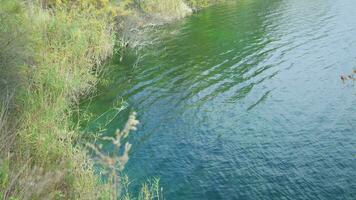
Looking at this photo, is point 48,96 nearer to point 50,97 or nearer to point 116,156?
A: point 50,97

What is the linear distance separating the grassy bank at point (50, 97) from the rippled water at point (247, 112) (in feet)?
5.44

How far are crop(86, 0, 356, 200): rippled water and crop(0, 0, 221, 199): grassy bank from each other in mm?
1658

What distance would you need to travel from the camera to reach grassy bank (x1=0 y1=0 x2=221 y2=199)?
21.4ft

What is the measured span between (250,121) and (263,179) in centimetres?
348

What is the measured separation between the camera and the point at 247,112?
1403 cm

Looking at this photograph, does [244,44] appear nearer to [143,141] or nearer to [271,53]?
[271,53]

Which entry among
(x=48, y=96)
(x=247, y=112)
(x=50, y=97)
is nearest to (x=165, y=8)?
(x=247, y=112)

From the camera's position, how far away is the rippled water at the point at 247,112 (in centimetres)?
1012

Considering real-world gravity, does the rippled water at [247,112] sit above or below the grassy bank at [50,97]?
below

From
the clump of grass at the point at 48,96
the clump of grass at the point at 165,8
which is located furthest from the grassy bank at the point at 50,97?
the clump of grass at the point at 165,8

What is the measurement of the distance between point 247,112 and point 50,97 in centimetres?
665

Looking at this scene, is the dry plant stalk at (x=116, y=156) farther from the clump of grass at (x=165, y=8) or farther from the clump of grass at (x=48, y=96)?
the clump of grass at (x=165, y=8)

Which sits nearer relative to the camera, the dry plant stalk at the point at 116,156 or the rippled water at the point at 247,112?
the dry plant stalk at the point at 116,156

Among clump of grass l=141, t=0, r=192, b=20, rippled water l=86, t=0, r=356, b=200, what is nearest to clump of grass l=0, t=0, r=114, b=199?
rippled water l=86, t=0, r=356, b=200
